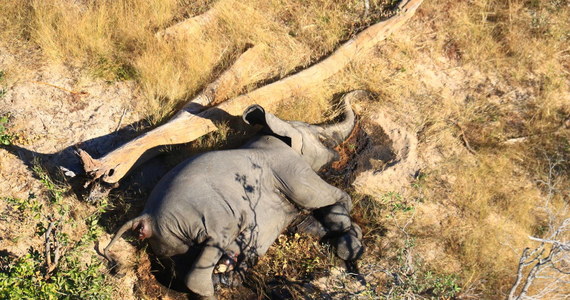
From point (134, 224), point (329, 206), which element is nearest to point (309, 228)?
point (329, 206)

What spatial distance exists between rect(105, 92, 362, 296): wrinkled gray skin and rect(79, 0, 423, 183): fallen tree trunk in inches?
20.8

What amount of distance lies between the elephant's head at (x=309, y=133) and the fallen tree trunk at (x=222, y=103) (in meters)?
0.56

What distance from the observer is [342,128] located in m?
6.70

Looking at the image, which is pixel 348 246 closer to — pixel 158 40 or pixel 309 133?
pixel 309 133

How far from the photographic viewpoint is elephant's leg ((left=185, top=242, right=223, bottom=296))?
4.73m

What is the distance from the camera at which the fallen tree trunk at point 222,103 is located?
5.38 m

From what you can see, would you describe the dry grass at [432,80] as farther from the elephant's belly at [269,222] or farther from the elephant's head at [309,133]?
the elephant's head at [309,133]

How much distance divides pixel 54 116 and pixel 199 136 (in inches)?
63.4

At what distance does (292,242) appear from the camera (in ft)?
18.6

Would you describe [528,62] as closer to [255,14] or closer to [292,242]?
[255,14]

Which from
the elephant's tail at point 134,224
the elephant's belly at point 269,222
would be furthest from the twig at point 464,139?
the elephant's tail at point 134,224

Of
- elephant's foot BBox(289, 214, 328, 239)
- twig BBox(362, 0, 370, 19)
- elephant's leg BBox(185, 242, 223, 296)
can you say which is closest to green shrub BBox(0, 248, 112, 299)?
elephant's leg BBox(185, 242, 223, 296)

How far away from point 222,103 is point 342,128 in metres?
1.48

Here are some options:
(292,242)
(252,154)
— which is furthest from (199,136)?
(292,242)
